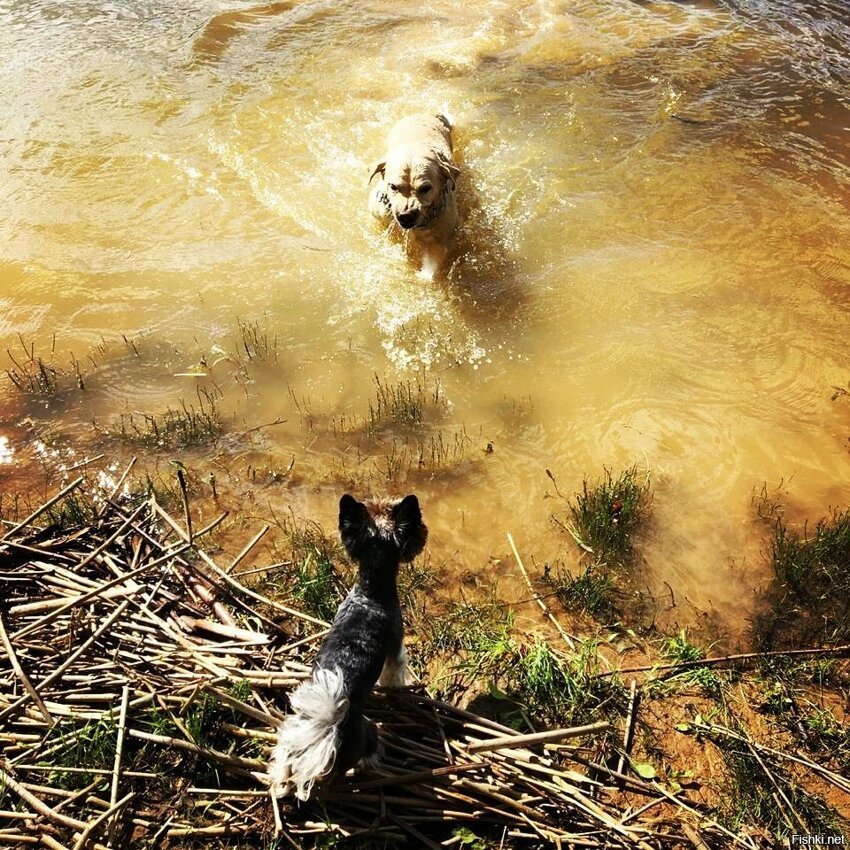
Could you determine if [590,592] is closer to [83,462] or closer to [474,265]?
[83,462]

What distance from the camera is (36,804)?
284 centimetres

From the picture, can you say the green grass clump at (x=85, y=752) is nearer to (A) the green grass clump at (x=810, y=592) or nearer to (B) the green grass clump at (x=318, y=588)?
(B) the green grass clump at (x=318, y=588)

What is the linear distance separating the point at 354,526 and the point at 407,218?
5.04 m

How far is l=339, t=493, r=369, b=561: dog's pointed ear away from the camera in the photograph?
3.28 meters

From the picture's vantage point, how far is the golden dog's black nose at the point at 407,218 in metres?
7.27

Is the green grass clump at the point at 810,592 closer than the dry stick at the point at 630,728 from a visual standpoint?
No

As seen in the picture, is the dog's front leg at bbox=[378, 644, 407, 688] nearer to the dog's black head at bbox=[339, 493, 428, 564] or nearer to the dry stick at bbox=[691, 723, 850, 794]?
the dog's black head at bbox=[339, 493, 428, 564]

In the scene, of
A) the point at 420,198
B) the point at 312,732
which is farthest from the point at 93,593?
the point at 420,198

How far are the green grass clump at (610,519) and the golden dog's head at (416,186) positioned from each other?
4.16 m

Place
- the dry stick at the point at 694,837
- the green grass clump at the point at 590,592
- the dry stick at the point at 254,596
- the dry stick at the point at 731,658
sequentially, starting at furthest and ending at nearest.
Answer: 1. the green grass clump at the point at 590,592
2. the dry stick at the point at 731,658
3. the dry stick at the point at 254,596
4. the dry stick at the point at 694,837

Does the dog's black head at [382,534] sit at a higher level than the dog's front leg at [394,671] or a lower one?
higher

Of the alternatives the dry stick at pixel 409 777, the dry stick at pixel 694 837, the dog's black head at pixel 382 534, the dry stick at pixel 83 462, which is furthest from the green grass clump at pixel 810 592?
the dry stick at pixel 83 462

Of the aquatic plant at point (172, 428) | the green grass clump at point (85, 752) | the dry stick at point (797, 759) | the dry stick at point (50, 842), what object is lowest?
the dry stick at point (797, 759)

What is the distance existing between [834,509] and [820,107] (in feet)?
29.1
